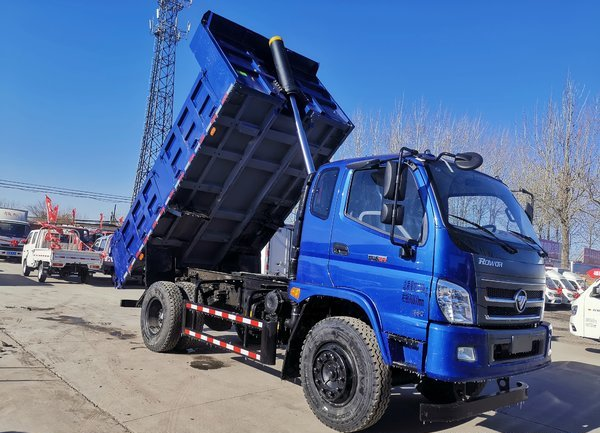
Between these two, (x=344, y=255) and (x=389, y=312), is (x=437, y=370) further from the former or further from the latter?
(x=344, y=255)

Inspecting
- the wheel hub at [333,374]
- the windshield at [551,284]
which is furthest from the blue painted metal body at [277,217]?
the windshield at [551,284]

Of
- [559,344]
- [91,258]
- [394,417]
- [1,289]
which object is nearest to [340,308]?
[394,417]

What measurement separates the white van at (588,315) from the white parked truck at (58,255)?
1552 centimetres

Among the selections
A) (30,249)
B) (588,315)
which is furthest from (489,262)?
(30,249)

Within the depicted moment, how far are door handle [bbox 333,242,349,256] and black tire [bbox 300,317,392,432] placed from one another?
2.09 feet

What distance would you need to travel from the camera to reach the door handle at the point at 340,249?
489 cm

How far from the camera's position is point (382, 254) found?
451 cm

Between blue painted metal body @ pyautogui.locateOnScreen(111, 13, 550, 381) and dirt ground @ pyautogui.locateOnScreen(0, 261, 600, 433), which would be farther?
dirt ground @ pyautogui.locateOnScreen(0, 261, 600, 433)

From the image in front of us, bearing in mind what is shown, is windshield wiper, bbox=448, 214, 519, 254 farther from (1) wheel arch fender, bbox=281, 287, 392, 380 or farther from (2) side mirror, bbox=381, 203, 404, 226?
(1) wheel arch fender, bbox=281, 287, 392, 380

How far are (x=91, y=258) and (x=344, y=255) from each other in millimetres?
15658

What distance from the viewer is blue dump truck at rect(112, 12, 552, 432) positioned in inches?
163

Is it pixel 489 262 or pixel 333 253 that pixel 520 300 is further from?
pixel 333 253

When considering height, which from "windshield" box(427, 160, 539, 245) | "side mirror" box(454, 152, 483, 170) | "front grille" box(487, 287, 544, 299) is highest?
"side mirror" box(454, 152, 483, 170)

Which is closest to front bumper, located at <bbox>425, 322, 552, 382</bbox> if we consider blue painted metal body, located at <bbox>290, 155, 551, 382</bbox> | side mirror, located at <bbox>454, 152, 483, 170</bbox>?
blue painted metal body, located at <bbox>290, 155, 551, 382</bbox>
